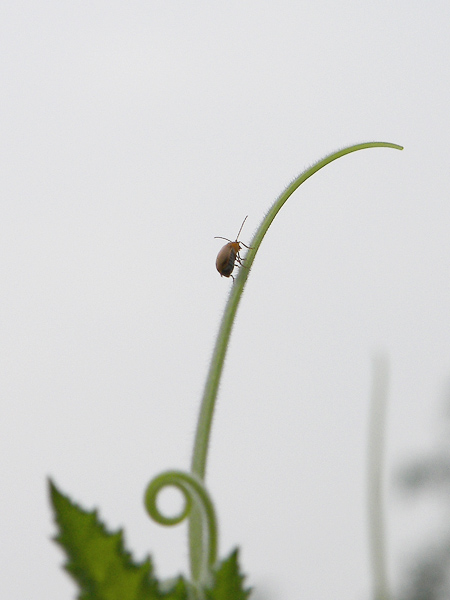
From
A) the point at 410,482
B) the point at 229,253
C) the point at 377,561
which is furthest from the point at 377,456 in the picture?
the point at 229,253

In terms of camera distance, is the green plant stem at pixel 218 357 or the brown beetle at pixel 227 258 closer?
the green plant stem at pixel 218 357

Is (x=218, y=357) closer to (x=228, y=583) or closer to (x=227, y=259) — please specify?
(x=228, y=583)

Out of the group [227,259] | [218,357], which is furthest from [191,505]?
[227,259]

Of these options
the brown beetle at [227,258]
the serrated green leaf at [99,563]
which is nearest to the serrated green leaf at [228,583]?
the serrated green leaf at [99,563]

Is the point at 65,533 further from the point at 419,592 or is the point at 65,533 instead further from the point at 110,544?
the point at 419,592

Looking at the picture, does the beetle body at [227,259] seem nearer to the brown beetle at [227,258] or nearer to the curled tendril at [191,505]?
the brown beetle at [227,258]

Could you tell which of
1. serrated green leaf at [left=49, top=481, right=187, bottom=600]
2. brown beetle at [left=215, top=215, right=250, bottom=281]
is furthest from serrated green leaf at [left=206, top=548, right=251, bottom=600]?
brown beetle at [left=215, top=215, right=250, bottom=281]

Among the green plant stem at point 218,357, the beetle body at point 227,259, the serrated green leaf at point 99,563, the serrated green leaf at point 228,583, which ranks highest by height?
the beetle body at point 227,259
